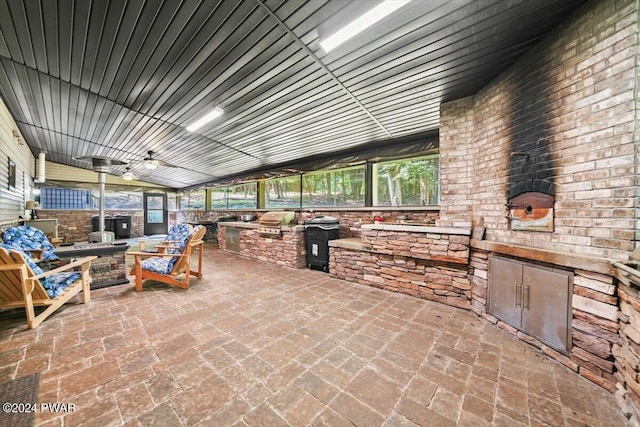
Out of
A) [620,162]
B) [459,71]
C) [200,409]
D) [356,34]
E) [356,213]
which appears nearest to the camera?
[200,409]

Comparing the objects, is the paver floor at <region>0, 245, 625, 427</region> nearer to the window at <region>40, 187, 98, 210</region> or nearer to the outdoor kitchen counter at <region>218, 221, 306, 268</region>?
the outdoor kitchen counter at <region>218, 221, 306, 268</region>

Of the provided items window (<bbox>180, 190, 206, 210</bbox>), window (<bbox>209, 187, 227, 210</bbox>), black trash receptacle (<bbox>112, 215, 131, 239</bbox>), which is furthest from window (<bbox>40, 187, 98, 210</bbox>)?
window (<bbox>209, 187, 227, 210</bbox>)

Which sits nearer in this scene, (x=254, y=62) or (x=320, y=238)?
(x=254, y=62)

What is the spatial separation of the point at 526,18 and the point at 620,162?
1.42 metres

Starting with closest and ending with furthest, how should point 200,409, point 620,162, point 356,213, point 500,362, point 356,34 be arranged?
1. point 200,409
2. point 620,162
3. point 500,362
4. point 356,34
5. point 356,213

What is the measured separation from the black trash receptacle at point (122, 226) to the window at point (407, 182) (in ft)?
37.8

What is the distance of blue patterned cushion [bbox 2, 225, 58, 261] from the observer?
2.97 metres

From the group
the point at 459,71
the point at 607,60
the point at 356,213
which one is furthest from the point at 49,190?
the point at 607,60

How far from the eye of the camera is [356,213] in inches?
202

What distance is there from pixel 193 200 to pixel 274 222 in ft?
25.1

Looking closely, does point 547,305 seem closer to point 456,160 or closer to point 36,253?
point 456,160

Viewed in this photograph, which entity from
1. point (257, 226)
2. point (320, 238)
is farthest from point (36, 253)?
point (320, 238)

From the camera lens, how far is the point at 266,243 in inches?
232

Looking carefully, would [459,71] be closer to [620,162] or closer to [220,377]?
[620,162]
